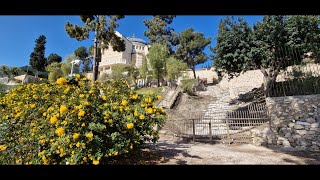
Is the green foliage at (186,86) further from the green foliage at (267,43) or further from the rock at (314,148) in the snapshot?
the rock at (314,148)

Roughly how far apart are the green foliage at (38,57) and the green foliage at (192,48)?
75.0ft

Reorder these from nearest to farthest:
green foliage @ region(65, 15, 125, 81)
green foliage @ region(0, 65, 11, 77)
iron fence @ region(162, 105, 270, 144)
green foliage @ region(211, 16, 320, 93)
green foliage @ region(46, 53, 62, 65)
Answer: iron fence @ region(162, 105, 270, 144)
green foliage @ region(211, 16, 320, 93)
green foliage @ region(65, 15, 125, 81)
green foliage @ region(0, 65, 11, 77)
green foliage @ region(46, 53, 62, 65)

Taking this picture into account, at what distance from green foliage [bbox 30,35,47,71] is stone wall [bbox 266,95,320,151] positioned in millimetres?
35129

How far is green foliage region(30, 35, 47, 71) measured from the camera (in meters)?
32.6

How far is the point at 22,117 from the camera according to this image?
10.6 ft

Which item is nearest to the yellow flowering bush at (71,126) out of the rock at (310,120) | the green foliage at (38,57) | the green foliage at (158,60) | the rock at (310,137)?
the rock at (310,137)

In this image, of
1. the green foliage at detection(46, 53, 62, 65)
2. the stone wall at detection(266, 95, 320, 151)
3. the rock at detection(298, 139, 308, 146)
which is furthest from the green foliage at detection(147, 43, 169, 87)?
the green foliage at detection(46, 53, 62, 65)

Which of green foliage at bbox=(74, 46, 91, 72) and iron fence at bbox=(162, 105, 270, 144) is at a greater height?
green foliage at bbox=(74, 46, 91, 72)

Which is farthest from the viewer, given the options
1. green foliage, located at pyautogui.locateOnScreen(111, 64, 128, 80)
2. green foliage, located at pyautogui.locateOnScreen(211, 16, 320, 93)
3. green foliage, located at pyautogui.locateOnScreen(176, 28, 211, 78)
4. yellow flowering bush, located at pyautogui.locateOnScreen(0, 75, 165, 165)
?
green foliage, located at pyautogui.locateOnScreen(176, 28, 211, 78)

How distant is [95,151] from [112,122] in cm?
50

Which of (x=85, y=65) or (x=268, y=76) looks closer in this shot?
(x=268, y=76)

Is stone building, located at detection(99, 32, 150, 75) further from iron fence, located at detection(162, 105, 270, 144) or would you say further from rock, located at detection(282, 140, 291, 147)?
rock, located at detection(282, 140, 291, 147)
